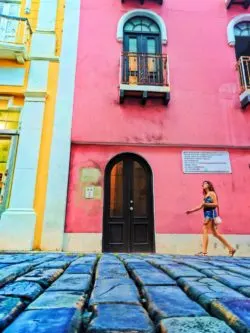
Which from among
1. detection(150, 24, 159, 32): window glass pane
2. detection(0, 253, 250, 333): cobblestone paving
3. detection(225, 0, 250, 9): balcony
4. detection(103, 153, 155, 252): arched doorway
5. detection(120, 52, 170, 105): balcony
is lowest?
detection(0, 253, 250, 333): cobblestone paving

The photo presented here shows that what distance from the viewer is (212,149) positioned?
7.41 meters

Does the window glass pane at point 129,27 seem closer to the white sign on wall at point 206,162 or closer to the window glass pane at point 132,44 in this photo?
the window glass pane at point 132,44

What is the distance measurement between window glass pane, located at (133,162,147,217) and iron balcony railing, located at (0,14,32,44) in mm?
5152

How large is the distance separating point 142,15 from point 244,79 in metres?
4.21

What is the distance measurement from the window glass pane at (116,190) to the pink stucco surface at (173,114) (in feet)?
1.43

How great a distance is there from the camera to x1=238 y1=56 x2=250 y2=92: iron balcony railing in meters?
7.85

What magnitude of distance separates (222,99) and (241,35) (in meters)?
2.87

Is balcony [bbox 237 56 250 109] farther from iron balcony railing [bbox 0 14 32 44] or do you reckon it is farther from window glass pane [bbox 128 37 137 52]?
iron balcony railing [bbox 0 14 32 44]

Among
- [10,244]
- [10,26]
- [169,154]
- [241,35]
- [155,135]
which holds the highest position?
[241,35]

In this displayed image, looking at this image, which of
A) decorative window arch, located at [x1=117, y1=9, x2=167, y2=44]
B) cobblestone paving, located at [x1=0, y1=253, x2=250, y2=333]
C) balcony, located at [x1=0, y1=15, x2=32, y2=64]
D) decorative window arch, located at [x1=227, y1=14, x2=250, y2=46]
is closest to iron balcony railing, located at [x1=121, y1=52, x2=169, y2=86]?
decorative window arch, located at [x1=117, y1=9, x2=167, y2=44]

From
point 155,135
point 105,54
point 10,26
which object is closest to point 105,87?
point 105,54

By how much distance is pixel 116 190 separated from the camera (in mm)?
7176

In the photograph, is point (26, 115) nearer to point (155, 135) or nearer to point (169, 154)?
point (155, 135)

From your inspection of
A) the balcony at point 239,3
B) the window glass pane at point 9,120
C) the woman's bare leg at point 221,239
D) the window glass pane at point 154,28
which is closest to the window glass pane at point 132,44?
the window glass pane at point 154,28
